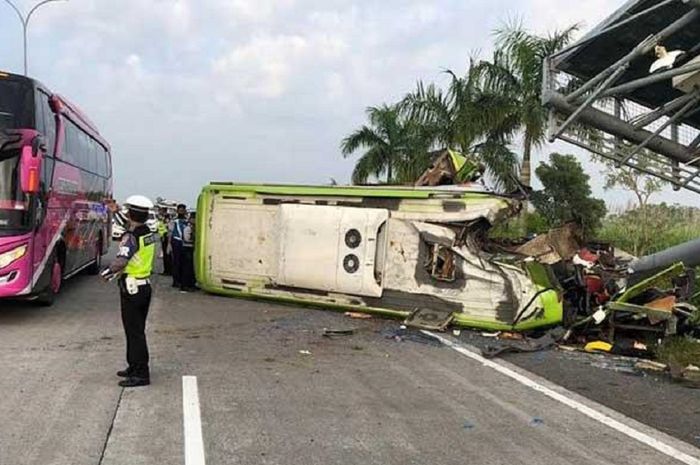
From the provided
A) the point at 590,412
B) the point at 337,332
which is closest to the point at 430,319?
the point at 337,332

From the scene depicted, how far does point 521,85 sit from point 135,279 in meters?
19.4

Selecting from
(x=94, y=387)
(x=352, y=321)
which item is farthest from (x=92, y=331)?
(x=352, y=321)

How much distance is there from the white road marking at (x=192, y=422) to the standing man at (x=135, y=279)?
0.40 m

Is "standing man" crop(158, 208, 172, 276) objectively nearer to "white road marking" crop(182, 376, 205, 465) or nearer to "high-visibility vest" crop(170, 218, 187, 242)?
"high-visibility vest" crop(170, 218, 187, 242)

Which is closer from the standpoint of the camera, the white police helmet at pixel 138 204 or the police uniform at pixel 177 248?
the white police helmet at pixel 138 204

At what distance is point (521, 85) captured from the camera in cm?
2395

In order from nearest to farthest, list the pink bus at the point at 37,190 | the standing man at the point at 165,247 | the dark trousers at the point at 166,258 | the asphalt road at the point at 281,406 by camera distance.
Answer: the asphalt road at the point at 281,406
the pink bus at the point at 37,190
the standing man at the point at 165,247
the dark trousers at the point at 166,258

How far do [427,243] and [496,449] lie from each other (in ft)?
19.8

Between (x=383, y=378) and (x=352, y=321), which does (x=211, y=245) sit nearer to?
(x=352, y=321)

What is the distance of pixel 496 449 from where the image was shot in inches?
206

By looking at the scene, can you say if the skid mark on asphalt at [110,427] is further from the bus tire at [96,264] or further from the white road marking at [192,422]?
the bus tire at [96,264]

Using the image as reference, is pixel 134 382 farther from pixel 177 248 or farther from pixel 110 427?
pixel 177 248

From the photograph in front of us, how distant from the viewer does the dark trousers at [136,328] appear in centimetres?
670


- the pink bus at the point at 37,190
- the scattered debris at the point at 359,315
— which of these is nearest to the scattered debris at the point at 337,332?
the scattered debris at the point at 359,315
